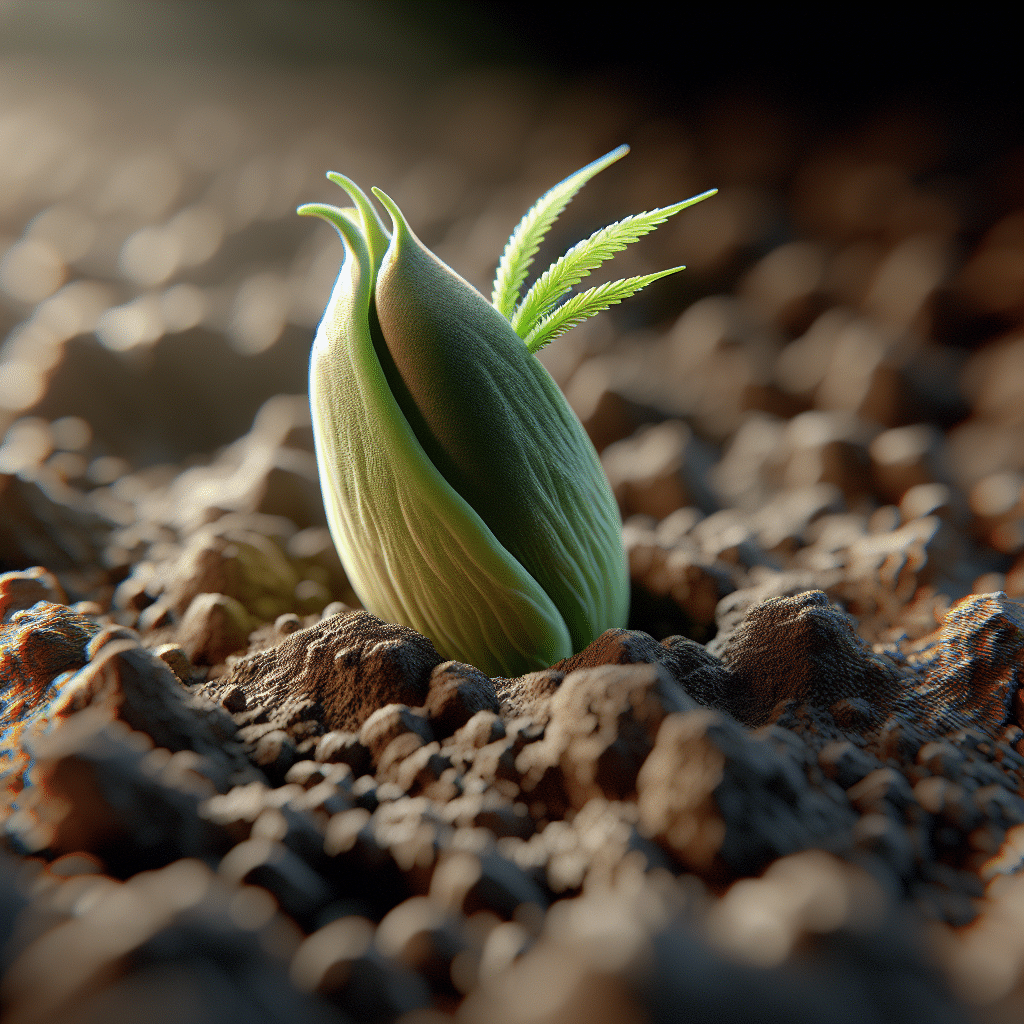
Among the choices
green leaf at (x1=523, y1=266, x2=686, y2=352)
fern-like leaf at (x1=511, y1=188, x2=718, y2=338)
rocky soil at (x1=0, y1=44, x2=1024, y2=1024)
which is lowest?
rocky soil at (x1=0, y1=44, x2=1024, y2=1024)

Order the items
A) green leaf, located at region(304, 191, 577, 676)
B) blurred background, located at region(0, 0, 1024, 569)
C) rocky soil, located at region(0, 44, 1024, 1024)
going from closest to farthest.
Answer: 1. rocky soil, located at region(0, 44, 1024, 1024)
2. green leaf, located at region(304, 191, 577, 676)
3. blurred background, located at region(0, 0, 1024, 569)

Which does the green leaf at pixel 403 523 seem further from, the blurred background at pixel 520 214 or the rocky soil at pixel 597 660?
the blurred background at pixel 520 214

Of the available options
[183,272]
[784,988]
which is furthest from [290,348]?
[784,988]

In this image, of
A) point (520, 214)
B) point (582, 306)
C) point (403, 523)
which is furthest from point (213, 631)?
point (520, 214)

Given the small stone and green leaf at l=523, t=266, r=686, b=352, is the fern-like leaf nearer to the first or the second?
green leaf at l=523, t=266, r=686, b=352

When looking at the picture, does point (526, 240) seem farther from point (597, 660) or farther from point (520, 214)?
point (520, 214)

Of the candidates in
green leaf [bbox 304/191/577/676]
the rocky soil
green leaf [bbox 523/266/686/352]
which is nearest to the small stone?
the rocky soil

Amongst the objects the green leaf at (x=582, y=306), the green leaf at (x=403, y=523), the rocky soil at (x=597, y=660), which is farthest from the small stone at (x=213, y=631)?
the green leaf at (x=582, y=306)
